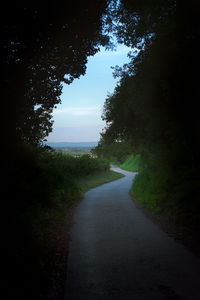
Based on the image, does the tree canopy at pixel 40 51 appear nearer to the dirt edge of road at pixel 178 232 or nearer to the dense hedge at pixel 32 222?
the dense hedge at pixel 32 222

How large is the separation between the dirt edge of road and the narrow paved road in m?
0.26

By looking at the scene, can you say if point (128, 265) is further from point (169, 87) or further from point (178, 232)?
point (169, 87)

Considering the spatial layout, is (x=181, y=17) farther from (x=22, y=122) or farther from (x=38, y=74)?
(x=22, y=122)

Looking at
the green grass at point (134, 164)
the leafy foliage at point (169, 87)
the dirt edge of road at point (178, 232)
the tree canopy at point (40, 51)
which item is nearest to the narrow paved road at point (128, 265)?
the dirt edge of road at point (178, 232)

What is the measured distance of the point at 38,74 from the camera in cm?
848

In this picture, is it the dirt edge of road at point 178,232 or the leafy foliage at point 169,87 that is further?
the leafy foliage at point 169,87

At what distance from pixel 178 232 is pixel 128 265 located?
3.44 meters

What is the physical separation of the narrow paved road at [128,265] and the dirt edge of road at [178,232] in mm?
259

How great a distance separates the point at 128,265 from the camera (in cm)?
593

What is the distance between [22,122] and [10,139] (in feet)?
8.71

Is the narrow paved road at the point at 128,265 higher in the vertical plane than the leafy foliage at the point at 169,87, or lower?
lower

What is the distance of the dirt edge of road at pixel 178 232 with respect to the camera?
7.24m

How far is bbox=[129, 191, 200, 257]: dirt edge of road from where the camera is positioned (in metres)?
7.24

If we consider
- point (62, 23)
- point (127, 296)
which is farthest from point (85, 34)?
point (127, 296)
